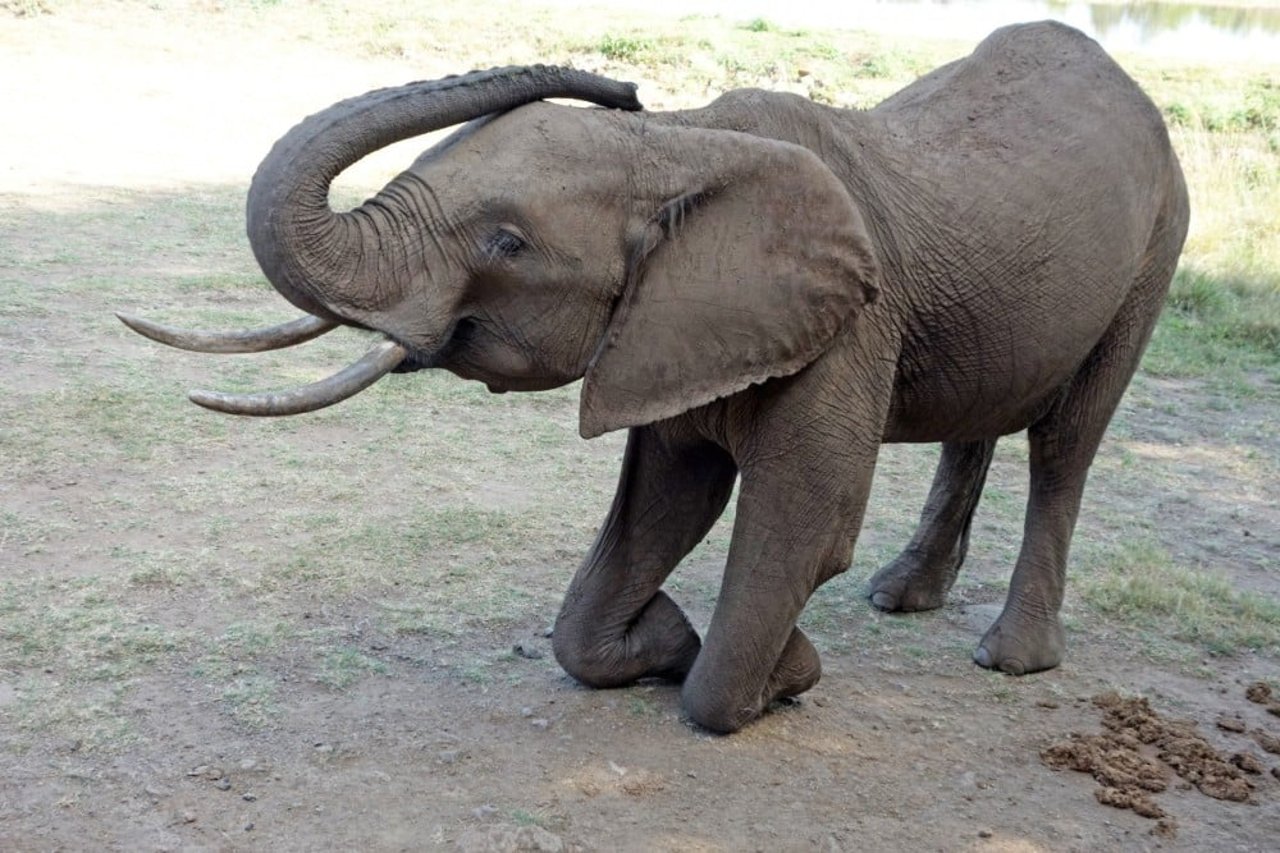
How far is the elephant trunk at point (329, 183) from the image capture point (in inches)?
141

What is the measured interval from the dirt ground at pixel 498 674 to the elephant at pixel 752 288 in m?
0.34

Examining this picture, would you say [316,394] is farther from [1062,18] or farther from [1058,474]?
[1062,18]

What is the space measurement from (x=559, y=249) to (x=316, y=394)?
76 cm

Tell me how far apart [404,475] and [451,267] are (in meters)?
3.37

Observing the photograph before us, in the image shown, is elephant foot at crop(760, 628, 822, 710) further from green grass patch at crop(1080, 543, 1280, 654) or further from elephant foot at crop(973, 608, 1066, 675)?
green grass patch at crop(1080, 543, 1280, 654)

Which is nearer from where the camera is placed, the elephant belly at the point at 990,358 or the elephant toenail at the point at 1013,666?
the elephant belly at the point at 990,358

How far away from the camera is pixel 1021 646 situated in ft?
18.6

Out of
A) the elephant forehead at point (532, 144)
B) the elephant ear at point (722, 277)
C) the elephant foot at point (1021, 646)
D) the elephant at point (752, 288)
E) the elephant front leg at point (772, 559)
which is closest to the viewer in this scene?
the elephant at point (752, 288)

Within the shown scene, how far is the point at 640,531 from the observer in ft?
16.9

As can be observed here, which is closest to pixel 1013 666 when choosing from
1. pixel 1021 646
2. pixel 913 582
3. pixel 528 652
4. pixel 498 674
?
pixel 1021 646

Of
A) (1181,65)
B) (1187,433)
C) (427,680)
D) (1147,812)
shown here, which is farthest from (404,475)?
(1181,65)

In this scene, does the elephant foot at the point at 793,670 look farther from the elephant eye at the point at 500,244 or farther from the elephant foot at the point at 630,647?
the elephant eye at the point at 500,244

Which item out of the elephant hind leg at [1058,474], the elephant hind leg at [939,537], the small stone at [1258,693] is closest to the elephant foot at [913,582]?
the elephant hind leg at [939,537]

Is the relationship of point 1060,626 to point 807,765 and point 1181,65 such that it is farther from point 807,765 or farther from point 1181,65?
point 1181,65
